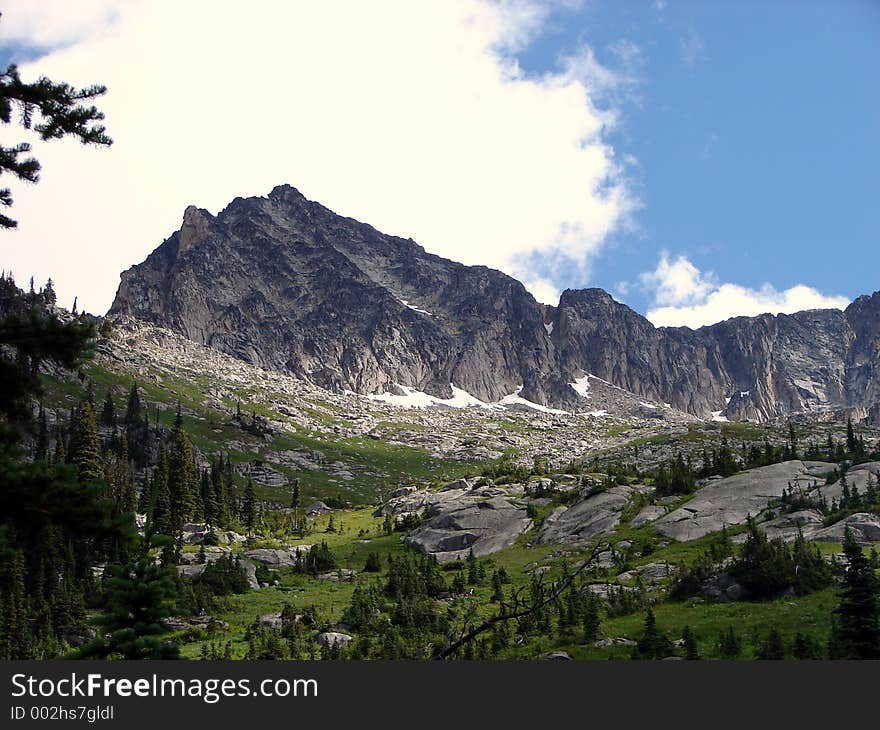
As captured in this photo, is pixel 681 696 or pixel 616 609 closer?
pixel 681 696

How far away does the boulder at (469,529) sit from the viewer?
73.8 meters

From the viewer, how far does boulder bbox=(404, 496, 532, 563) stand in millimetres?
73812

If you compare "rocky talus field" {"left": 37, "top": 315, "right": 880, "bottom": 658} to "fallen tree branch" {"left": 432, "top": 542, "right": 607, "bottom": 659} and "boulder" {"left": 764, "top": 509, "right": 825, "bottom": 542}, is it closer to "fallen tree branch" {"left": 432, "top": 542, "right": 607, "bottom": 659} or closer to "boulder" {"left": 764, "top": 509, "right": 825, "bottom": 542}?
"boulder" {"left": 764, "top": 509, "right": 825, "bottom": 542}

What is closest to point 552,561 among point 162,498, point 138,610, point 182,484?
point 138,610

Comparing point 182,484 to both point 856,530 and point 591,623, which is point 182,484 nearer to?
point 591,623

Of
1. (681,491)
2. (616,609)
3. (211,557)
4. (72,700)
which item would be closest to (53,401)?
(211,557)

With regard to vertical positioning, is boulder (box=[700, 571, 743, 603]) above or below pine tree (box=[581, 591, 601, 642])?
above

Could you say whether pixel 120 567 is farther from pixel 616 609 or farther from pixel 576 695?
pixel 616 609

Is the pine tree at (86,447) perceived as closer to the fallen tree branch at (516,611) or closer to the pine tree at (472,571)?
the pine tree at (472,571)

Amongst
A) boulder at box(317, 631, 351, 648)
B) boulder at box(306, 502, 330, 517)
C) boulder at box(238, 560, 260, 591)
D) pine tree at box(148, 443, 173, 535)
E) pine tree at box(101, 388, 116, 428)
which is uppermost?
pine tree at box(101, 388, 116, 428)

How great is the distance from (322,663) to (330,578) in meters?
53.4

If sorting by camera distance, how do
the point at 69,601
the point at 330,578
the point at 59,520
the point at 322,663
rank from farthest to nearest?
the point at 330,578
the point at 69,601
the point at 322,663
the point at 59,520

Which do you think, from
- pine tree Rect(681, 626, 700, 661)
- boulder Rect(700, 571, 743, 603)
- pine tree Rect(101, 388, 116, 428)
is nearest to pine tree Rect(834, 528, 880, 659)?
pine tree Rect(681, 626, 700, 661)

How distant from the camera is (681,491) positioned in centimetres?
7306
